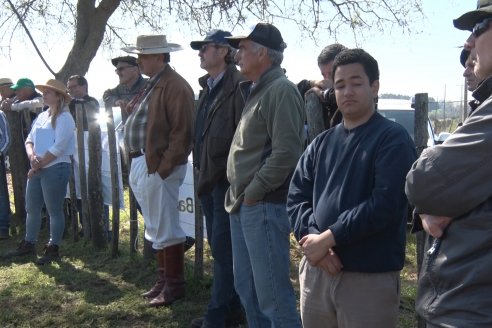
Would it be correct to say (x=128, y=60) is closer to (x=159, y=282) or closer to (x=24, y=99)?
(x=159, y=282)

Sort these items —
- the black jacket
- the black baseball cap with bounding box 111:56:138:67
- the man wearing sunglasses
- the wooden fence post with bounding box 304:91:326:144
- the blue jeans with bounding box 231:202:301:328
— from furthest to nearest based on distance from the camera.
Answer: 1. the black baseball cap with bounding box 111:56:138:67
2. the black jacket
3. the wooden fence post with bounding box 304:91:326:144
4. the blue jeans with bounding box 231:202:301:328
5. the man wearing sunglasses

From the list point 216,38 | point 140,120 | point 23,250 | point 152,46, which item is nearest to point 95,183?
point 23,250

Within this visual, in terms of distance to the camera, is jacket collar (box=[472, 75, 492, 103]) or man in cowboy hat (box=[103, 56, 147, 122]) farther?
man in cowboy hat (box=[103, 56, 147, 122])

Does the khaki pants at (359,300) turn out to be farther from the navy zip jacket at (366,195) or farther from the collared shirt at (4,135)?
the collared shirt at (4,135)

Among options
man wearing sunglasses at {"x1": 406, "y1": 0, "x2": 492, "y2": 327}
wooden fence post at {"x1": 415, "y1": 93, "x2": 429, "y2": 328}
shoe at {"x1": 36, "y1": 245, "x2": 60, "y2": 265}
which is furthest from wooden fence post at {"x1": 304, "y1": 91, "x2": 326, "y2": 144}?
shoe at {"x1": 36, "y1": 245, "x2": 60, "y2": 265}

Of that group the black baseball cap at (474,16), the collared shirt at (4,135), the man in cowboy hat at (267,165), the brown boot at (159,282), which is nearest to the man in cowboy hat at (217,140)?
the man in cowboy hat at (267,165)

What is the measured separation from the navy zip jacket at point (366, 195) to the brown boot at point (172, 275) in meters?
2.56

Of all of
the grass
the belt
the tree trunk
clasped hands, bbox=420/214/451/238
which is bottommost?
the grass

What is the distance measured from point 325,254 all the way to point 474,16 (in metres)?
1.15

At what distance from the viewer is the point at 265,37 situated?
3566mm

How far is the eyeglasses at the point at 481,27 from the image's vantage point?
211cm

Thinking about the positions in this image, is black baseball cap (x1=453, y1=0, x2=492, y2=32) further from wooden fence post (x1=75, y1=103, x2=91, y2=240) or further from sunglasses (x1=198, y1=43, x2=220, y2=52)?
wooden fence post (x1=75, y1=103, x2=91, y2=240)

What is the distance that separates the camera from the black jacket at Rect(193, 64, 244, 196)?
4.16 m

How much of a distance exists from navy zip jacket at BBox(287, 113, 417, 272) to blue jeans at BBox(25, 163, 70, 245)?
4408 millimetres
